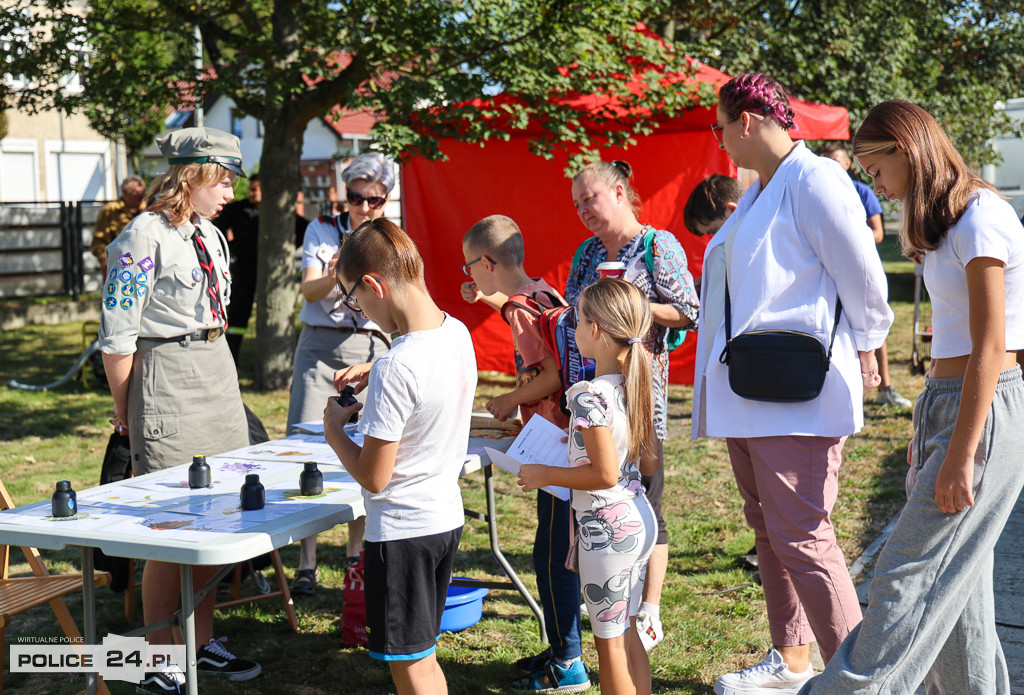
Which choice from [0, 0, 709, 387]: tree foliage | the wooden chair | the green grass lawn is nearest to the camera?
the wooden chair

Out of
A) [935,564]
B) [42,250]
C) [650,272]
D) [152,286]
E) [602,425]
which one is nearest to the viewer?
[935,564]

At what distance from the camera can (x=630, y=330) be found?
273cm

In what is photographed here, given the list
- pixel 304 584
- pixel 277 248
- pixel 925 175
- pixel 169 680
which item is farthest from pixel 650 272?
pixel 277 248

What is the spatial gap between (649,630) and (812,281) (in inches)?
60.9

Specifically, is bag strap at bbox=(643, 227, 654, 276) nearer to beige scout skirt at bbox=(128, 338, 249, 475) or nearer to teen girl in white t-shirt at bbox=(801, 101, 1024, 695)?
teen girl in white t-shirt at bbox=(801, 101, 1024, 695)

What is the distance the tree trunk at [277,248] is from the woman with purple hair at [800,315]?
6.46 m

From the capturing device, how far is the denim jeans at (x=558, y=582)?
10.4 feet

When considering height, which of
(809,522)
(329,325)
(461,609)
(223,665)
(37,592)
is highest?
(329,325)

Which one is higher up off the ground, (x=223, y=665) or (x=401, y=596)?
(x=401, y=596)

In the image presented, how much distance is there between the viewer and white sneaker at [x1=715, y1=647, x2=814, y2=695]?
10.0 feet

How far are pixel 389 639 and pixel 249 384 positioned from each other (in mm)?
7204

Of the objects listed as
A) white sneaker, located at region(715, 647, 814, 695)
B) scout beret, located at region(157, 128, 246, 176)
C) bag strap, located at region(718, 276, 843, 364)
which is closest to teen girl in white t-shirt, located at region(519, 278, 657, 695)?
bag strap, located at region(718, 276, 843, 364)

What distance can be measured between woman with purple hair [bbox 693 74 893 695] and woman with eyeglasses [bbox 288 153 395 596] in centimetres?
186

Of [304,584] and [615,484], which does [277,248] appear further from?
[615,484]
